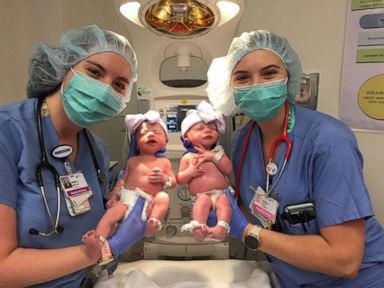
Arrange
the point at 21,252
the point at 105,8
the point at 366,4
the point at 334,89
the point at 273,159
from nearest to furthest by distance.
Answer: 1. the point at 21,252
2. the point at 273,159
3. the point at 366,4
4. the point at 334,89
5. the point at 105,8

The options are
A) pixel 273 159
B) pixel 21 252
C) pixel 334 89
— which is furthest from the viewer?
pixel 334 89

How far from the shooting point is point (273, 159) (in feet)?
4.09

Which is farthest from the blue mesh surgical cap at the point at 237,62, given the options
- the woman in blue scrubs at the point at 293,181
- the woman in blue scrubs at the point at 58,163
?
the woman in blue scrubs at the point at 58,163

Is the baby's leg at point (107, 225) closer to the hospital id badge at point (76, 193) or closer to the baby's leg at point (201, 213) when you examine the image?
the hospital id badge at point (76, 193)

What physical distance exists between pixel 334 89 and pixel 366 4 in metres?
0.40

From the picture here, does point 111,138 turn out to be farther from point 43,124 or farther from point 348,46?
point 348,46

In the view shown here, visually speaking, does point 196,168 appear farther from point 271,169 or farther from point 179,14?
point 179,14

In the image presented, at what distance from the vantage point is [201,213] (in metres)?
1.16

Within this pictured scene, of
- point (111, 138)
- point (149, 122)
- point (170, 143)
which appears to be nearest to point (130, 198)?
point (149, 122)

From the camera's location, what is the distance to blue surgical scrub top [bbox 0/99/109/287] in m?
1.01

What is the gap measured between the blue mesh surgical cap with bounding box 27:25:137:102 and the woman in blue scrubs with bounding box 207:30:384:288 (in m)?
0.40

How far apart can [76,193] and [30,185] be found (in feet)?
0.46

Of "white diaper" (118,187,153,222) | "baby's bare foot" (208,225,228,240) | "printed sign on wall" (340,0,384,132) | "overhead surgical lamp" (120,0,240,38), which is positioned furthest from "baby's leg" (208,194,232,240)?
"printed sign on wall" (340,0,384,132)

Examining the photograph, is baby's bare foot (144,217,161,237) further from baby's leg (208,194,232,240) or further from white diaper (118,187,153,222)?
baby's leg (208,194,232,240)
